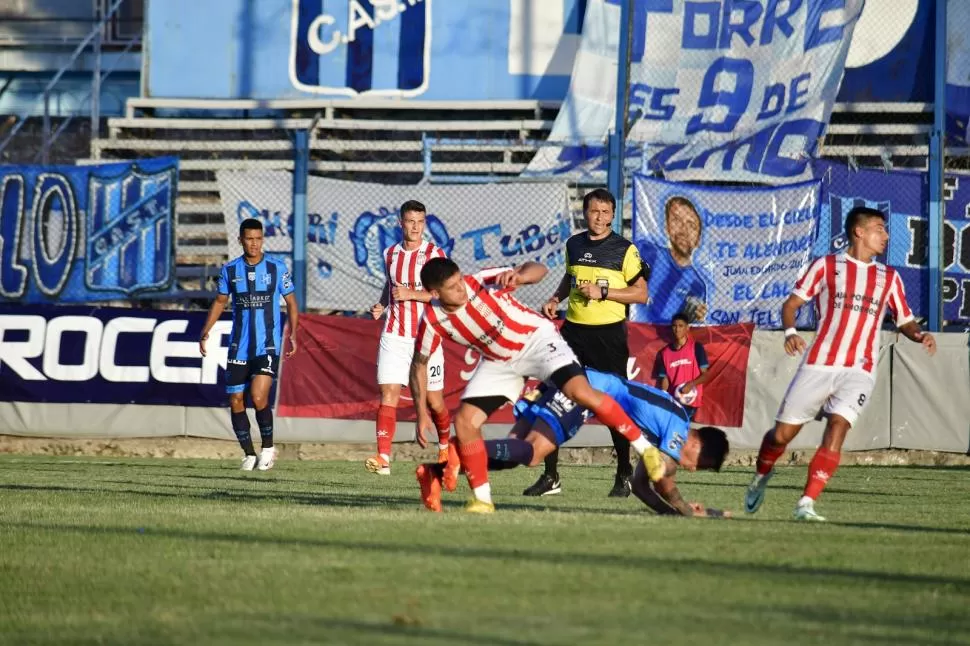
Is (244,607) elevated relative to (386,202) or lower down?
lower down

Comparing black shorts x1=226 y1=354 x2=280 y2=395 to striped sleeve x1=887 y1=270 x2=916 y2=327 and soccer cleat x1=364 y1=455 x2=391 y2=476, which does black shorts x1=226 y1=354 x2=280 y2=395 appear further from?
striped sleeve x1=887 y1=270 x2=916 y2=327

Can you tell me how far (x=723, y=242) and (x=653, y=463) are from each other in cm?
890

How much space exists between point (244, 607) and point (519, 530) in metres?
2.55

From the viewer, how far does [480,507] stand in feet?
30.7

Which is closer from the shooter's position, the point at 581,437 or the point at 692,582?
the point at 692,582

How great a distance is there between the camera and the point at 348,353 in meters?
18.1

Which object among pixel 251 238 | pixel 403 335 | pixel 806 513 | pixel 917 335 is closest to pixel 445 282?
pixel 806 513

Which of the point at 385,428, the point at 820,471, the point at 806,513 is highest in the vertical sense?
the point at 820,471

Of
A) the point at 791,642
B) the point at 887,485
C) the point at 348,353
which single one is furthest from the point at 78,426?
the point at 791,642

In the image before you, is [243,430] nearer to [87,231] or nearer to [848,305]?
[87,231]

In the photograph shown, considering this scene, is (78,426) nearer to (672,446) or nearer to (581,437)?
(581,437)

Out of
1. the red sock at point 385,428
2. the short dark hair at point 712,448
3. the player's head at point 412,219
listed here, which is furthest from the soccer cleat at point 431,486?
the player's head at point 412,219

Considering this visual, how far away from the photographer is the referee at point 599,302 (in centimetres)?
1182

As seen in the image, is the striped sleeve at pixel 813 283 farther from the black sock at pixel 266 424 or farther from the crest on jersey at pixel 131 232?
the crest on jersey at pixel 131 232
